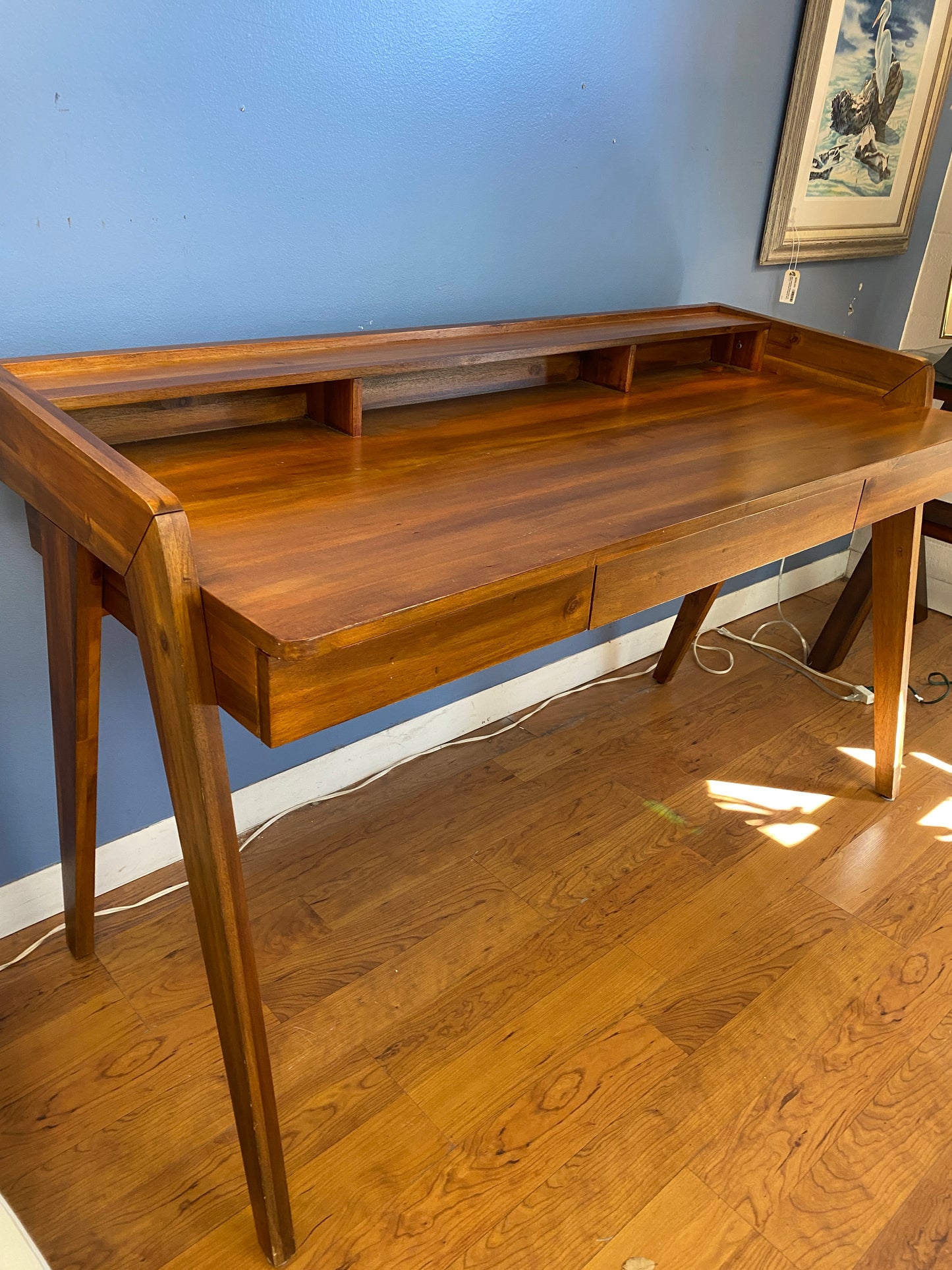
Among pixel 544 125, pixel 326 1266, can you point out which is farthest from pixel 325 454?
pixel 326 1266

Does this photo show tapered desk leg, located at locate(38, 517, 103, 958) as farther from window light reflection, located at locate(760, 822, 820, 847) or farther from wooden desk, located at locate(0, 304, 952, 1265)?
window light reflection, located at locate(760, 822, 820, 847)

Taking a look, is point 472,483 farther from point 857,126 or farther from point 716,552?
point 857,126

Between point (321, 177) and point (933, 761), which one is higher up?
point (321, 177)

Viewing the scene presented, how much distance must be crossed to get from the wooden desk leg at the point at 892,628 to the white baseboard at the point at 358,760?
2.17ft

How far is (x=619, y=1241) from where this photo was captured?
117cm

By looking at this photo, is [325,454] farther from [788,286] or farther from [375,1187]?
[788,286]

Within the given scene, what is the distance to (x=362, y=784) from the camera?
1.93 m

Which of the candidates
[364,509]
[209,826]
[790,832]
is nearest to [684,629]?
[790,832]

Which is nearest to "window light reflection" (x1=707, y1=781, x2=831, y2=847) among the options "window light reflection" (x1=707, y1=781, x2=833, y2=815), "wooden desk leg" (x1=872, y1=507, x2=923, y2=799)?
"window light reflection" (x1=707, y1=781, x2=833, y2=815)

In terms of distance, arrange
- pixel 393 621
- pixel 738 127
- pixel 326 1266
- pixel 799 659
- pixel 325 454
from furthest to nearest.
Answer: pixel 799 659 → pixel 738 127 → pixel 325 454 → pixel 326 1266 → pixel 393 621

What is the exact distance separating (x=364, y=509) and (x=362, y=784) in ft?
3.15

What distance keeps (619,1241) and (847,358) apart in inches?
59.6

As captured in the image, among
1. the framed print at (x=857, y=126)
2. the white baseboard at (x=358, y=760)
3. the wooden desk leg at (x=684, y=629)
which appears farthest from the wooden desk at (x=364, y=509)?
the framed print at (x=857, y=126)

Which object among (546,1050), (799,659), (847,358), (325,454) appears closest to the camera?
(325,454)
